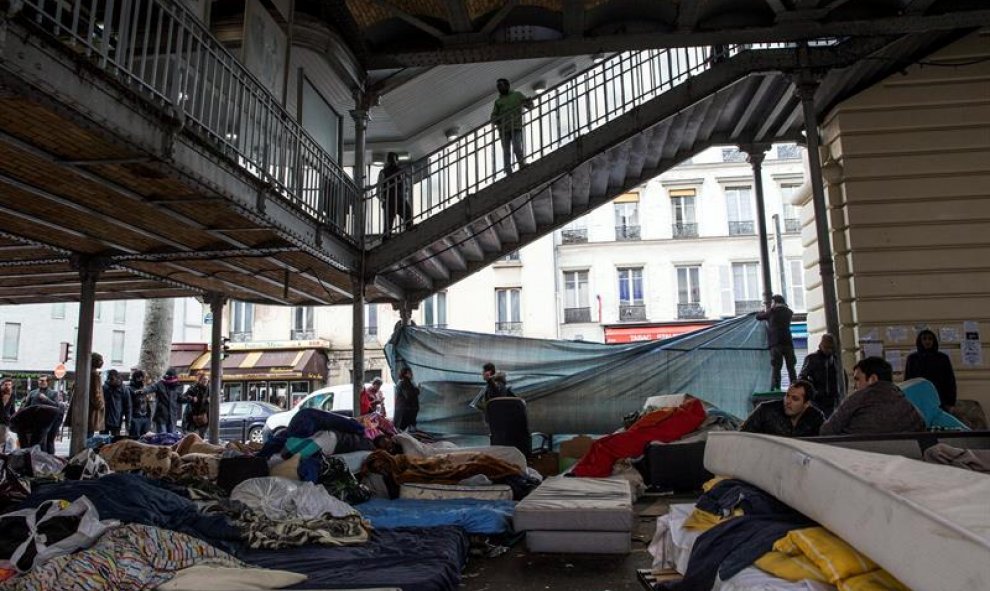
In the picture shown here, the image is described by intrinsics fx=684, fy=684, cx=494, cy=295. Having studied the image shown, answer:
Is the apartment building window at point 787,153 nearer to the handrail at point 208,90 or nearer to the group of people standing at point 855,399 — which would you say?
the group of people standing at point 855,399

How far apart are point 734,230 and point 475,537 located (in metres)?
26.2

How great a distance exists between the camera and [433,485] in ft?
22.3

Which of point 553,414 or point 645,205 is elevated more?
point 645,205

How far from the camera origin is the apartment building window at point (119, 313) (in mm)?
35969

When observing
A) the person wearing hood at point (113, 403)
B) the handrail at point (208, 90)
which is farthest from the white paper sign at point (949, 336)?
the person wearing hood at point (113, 403)

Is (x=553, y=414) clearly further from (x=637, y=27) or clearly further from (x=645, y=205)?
(x=645, y=205)

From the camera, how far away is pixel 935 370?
791cm

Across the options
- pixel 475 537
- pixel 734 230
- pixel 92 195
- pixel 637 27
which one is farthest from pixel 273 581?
pixel 734 230

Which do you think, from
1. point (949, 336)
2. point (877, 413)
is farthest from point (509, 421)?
point (949, 336)

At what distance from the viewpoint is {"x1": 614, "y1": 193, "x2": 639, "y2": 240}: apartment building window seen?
29.3 m

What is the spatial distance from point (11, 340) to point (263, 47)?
30.5 metres

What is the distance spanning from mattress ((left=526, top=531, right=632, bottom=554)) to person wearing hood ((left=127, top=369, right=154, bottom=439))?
10739 millimetres

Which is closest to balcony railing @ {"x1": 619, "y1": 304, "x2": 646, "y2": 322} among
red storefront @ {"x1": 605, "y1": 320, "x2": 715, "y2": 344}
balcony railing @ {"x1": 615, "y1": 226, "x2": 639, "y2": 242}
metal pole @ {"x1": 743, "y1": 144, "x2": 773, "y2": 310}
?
red storefront @ {"x1": 605, "y1": 320, "x2": 715, "y2": 344}

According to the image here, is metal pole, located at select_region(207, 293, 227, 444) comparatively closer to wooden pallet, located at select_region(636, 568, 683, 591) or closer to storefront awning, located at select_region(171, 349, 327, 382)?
wooden pallet, located at select_region(636, 568, 683, 591)
